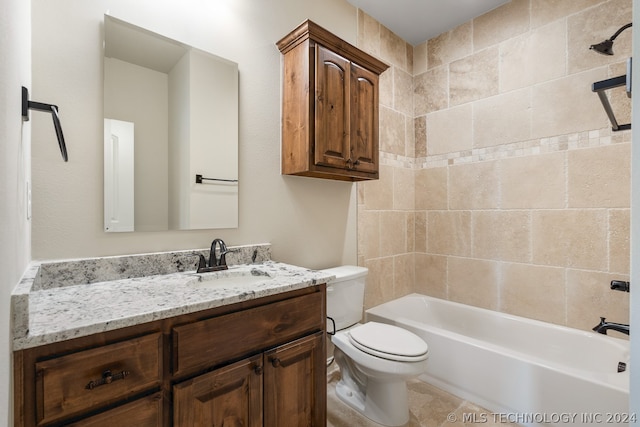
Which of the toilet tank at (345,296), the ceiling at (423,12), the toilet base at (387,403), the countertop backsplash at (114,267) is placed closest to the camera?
the countertop backsplash at (114,267)

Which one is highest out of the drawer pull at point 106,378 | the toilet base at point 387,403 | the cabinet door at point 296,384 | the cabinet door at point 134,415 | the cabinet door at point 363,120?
the cabinet door at point 363,120

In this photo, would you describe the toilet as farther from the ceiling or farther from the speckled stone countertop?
the ceiling

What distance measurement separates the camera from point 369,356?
1.63 meters

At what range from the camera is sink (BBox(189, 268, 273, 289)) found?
1.42 meters

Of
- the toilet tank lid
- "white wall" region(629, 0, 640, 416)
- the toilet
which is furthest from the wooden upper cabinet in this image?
"white wall" region(629, 0, 640, 416)

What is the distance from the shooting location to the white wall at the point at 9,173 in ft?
2.03

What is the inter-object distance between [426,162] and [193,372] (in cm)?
252

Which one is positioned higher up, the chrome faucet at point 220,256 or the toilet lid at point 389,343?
the chrome faucet at point 220,256

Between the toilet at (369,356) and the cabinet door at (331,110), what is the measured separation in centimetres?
77

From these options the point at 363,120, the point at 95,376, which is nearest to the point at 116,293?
the point at 95,376

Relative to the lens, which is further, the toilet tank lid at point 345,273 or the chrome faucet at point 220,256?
the toilet tank lid at point 345,273

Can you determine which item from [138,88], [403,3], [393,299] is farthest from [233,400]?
[403,3]

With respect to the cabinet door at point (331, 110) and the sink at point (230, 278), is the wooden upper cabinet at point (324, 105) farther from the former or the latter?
the sink at point (230, 278)

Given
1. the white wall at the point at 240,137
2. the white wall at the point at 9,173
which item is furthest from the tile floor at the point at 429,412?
the white wall at the point at 9,173
